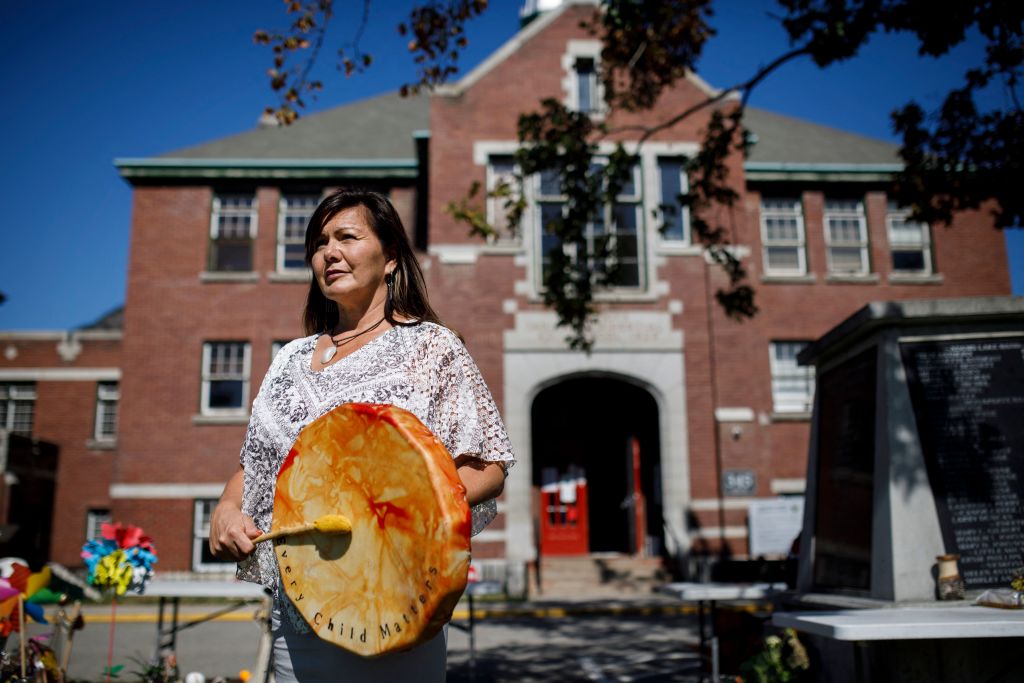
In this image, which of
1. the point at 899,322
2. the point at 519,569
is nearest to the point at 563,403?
the point at 519,569

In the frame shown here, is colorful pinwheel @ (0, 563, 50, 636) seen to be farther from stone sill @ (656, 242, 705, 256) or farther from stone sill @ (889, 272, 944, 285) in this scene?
stone sill @ (889, 272, 944, 285)

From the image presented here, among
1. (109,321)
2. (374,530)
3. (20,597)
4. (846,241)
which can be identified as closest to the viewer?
(374,530)

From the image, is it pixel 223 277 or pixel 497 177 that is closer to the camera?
pixel 497 177

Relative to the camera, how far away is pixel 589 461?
873 inches

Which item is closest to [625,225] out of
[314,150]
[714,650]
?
[314,150]

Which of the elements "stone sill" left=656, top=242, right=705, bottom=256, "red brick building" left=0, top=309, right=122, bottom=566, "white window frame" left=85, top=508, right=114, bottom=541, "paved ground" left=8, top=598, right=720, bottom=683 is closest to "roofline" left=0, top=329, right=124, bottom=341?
"red brick building" left=0, top=309, right=122, bottom=566

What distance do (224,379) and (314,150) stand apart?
682cm

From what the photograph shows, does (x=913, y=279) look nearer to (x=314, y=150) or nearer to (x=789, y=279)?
(x=789, y=279)

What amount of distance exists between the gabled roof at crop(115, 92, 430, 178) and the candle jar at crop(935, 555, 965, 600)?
17.8 meters

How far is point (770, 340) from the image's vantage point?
869 inches

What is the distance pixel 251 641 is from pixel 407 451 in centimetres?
1086

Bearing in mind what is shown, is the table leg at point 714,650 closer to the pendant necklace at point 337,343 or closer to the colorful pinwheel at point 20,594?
the colorful pinwheel at point 20,594

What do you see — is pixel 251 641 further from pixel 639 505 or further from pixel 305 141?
pixel 305 141

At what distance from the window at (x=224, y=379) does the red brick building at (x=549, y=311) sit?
2.2 inches
